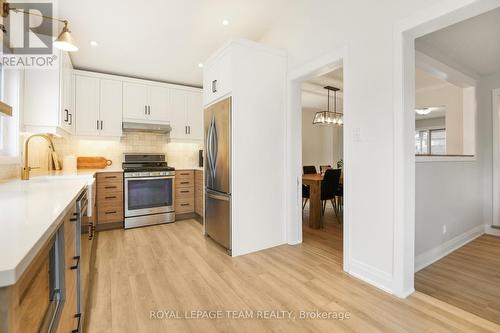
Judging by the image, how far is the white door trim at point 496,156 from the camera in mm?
3592

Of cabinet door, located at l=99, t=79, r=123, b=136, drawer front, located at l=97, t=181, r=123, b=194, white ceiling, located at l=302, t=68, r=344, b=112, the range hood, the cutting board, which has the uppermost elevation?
white ceiling, located at l=302, t=68, r=344, b=112

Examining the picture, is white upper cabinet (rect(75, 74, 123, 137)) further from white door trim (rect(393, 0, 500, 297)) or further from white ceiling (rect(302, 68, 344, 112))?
white door trim (rect(393, 0, 500, 297))

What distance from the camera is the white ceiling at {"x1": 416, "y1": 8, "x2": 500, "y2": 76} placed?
2420mm

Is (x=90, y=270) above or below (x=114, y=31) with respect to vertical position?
below

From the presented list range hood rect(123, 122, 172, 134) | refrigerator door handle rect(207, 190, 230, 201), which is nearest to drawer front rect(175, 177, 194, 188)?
range hood rect(123, 122, 172, 134)

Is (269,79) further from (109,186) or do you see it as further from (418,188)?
(109,186)

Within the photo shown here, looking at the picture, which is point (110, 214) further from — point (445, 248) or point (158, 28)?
point (445, 248)

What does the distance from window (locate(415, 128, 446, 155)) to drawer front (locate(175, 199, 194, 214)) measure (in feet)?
24.5

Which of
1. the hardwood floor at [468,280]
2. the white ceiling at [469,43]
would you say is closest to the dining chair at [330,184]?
the hardwood floor at [468,280]

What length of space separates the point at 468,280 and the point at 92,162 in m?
5.26

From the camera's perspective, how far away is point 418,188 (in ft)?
8.00

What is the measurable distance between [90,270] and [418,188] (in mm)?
3328

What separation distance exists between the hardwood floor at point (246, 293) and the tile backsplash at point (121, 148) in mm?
1639

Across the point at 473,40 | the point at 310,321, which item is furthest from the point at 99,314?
the point at 473,40
